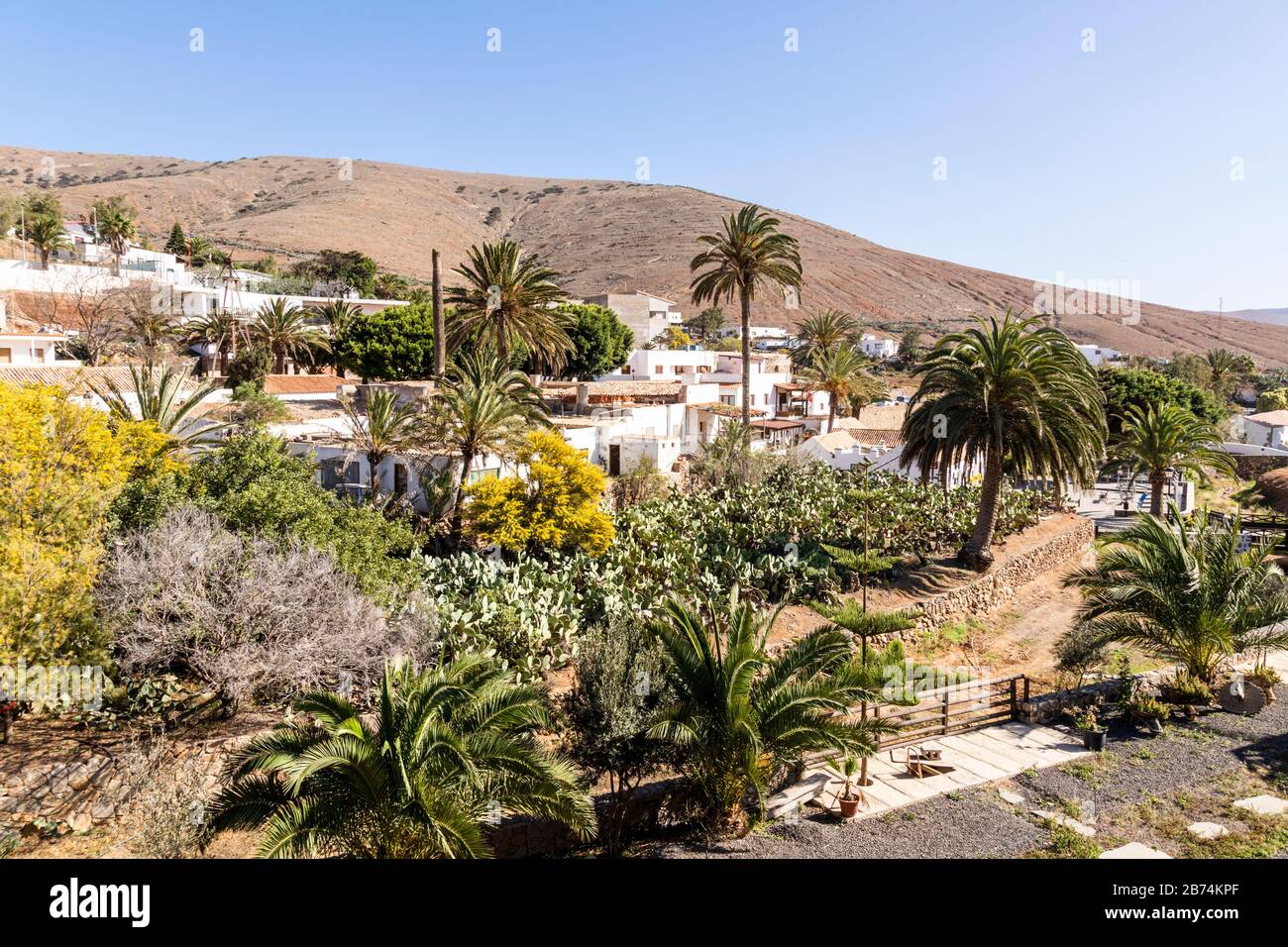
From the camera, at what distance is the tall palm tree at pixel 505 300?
29859 mm

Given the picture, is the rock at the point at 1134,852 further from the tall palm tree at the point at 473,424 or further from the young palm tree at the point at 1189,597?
the tall palm tree at the point at 473,424

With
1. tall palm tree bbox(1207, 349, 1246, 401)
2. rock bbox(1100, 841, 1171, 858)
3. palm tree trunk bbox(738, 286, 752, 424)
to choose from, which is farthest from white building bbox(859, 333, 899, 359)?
rock bbox(1100, 841, 1171, 858)

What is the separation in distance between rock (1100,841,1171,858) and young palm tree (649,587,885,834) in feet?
9.06

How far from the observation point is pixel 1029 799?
10.7 metres

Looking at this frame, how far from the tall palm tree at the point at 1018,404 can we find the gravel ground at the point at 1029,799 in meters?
10.4

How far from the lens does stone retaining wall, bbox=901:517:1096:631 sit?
74.7ft

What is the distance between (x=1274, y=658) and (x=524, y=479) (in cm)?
1796

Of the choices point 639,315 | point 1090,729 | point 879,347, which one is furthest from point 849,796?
point 879,347

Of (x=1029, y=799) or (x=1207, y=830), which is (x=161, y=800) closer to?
(x=1029, y=799)

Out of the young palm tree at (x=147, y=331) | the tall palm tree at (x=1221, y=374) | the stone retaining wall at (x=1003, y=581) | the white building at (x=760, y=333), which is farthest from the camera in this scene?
the white building at (x=760, y=333)

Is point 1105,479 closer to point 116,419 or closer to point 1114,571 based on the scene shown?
point 1114,571

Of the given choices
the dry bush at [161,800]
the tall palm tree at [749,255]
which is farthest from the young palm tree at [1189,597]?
the tall palm tree at [749,255]
